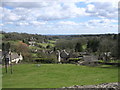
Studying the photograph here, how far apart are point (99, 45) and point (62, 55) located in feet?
44.9

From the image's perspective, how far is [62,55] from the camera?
54906 mm

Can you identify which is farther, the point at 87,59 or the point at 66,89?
the point at 87,59

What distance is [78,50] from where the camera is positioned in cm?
6431

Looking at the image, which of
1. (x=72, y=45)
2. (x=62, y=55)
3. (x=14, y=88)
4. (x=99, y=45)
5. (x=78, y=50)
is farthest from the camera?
(x=72, y=45)

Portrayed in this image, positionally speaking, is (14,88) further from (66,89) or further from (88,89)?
(88,89)

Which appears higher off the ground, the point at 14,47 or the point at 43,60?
the point at 14,47

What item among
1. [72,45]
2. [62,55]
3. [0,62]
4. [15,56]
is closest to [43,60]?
[15,56]

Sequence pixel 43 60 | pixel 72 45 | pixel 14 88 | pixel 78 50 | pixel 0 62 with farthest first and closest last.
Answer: pixel 72 45
pixel 78 50
pixel 43 60
pixel 0 62
pixel 14 88

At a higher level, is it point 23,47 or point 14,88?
point 23,47

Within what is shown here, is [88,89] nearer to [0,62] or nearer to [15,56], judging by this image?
[0,62]

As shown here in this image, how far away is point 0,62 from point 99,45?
36.0 metres


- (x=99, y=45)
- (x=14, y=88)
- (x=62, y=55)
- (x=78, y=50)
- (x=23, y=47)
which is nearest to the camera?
(x=14, y=88)

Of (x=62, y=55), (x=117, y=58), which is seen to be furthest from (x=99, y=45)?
(x=117, y=58)

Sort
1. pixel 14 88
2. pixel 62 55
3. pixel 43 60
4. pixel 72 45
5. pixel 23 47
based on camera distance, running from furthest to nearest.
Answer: pixel 72 45
pixel 62 55
pixel 23 47
pixel 43 60
pixel 14 88
